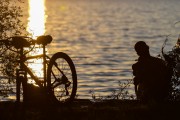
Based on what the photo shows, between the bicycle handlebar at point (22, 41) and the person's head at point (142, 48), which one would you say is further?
the person's head at point (142, 48)

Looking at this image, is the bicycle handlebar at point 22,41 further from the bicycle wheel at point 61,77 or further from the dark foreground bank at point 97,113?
the dark foreground bank at point 97,113

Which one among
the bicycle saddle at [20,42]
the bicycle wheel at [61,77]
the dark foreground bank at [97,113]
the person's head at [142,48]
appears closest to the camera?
the dark foreground bank at [97,113]

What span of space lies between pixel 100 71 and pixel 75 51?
2058cm

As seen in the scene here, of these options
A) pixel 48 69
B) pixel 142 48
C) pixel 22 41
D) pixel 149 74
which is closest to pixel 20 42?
pixel 22 41

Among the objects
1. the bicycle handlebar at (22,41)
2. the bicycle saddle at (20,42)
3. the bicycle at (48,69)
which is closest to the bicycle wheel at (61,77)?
the bicycle at (48,69)

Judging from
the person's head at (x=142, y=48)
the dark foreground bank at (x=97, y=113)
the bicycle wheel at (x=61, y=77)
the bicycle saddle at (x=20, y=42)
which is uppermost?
the bicycle saddle at (x=20, y=42)

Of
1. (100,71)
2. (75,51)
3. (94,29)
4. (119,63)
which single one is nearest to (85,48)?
(75,51)

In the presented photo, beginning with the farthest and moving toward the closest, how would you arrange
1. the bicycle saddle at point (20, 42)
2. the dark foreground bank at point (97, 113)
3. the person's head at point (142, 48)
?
the person's head at point (142, 48) < the bicycle saddle at point (20, 42) < the dark foreground bank at point (97, 113)

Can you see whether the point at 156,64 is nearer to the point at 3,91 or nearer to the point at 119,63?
the point at 3,91

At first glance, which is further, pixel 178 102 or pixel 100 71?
pixel 100 71

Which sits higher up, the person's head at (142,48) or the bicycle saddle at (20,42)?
the bicycle saddle at (20,42)

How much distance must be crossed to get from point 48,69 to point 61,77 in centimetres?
69

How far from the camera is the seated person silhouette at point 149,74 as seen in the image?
44.0 feet

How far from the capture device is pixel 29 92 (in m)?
13.3
